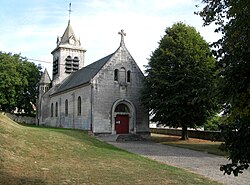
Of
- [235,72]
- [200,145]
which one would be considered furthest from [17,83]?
[235,72]

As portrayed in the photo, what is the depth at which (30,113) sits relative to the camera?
163ft

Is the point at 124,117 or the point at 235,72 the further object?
the point at 124,117

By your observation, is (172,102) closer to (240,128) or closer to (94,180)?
(94,180)

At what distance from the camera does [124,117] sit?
1201 inches

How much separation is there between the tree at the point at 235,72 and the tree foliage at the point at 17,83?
42.2m

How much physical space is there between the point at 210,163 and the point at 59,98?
26.3 m

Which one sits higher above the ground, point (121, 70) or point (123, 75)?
point (121, 70)

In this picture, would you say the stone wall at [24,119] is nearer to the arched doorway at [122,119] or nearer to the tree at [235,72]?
the arched doorway at [122,119]

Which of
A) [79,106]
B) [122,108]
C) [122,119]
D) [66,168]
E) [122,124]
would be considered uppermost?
[79,106]

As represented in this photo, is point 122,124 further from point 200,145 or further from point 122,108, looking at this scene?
point 200,145

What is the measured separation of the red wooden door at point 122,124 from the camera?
3003 centimetres

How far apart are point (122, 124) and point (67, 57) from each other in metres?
16.8

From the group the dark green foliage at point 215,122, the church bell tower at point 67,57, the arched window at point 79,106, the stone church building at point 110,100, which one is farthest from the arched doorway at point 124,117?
the church bell tower at point 67,57

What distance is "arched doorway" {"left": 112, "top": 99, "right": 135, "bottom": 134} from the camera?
30.1 m
